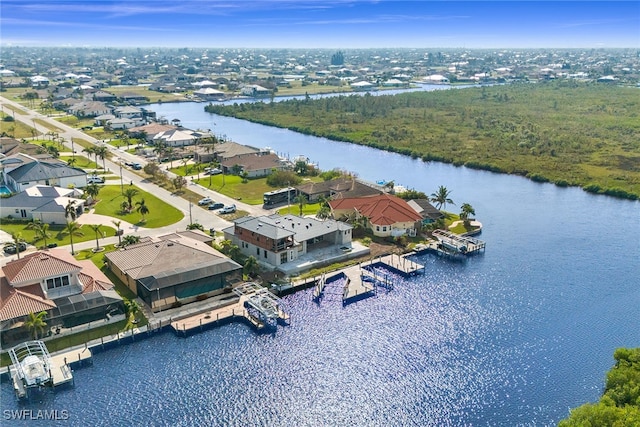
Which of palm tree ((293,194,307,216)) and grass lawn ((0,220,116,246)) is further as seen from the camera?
palm tree ((293,194,307,216))

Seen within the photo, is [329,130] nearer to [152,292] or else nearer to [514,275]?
[514,275]

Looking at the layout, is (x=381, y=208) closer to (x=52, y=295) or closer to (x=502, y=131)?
(x=52, y=295)

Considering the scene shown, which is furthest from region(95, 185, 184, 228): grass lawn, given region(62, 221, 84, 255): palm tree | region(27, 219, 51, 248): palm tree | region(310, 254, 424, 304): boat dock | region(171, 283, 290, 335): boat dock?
region(310, 254, 424, 304): boat dock

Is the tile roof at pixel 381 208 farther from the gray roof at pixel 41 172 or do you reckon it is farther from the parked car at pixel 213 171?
the gray roof at pixel 41 172

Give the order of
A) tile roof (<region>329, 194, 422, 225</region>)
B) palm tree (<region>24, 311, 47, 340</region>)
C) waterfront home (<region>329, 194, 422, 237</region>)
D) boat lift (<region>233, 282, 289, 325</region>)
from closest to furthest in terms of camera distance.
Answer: palm tree (<region>24, 311, 47, 340</region>) < boat lift (<region>233, 282, 289, 325</region>) < waterfront home (<region>329, 194, 422, 237</region>) < tile roof (<region>329, 194, 422, 225</region>)

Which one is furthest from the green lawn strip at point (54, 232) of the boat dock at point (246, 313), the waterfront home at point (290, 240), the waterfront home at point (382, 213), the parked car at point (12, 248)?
the waterfront home at point (382, 213)

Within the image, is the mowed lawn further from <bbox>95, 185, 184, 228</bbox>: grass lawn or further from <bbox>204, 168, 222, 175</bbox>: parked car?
<bbox>204, 168, 222, 175</bbox>: parked car
